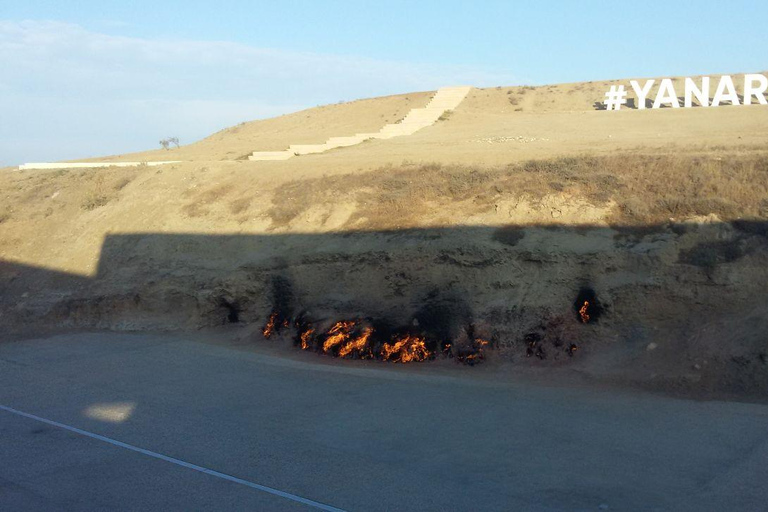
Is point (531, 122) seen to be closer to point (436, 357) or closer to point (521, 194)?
point (521, 194)

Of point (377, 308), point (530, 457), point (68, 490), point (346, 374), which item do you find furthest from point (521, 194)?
point (68, 490)

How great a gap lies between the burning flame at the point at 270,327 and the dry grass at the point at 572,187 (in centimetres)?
312

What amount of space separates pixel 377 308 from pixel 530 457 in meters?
6.45

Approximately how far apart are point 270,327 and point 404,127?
31.3 meters

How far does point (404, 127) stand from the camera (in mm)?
44844

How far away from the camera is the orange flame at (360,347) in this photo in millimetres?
13266

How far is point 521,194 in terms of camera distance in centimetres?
1588

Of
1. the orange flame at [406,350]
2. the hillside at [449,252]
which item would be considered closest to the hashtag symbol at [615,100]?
the hillside at [449,252]

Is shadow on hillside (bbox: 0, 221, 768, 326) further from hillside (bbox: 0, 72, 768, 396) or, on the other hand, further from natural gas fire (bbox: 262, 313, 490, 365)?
natural gas fire (bbox: 262, 313, 490, 365)

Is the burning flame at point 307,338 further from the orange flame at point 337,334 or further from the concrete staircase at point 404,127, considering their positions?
the concrete staircase at point 404,127

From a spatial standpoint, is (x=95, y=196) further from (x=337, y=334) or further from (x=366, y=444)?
(x=366, y=444)

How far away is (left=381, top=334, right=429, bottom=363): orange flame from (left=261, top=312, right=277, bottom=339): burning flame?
2.82 metres

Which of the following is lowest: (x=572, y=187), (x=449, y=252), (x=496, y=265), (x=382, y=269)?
(x=382, y=269)

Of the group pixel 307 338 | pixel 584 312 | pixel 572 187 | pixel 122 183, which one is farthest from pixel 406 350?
pixel 122 183
